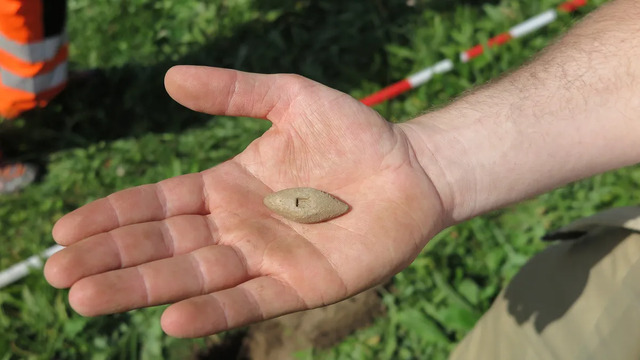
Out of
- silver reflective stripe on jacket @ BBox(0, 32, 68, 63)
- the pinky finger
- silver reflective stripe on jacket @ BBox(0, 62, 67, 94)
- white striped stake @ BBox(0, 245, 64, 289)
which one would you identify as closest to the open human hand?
the pinky finger

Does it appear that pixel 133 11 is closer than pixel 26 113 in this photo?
No

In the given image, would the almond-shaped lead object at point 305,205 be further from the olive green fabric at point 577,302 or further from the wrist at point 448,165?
the olive green fabric at point 577,302

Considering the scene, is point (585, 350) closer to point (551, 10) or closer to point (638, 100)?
point (638, 100)

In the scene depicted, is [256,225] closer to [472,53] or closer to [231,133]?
[231,133]

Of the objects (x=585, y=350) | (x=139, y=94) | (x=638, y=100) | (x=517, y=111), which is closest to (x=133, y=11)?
(x=139, y=94)

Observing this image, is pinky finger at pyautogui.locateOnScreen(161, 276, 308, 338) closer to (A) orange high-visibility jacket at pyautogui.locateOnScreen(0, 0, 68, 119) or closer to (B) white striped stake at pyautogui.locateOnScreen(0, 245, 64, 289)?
(B) white striped stake at pyautogui.locateOnScreen(0, 245, 64, 289)

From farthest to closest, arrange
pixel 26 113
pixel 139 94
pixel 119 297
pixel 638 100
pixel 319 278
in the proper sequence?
pixel 139 94
pixel 26 113
pixel 638 100
pixel 319 278
pixel 119 297

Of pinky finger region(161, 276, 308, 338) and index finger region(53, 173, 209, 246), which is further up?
index finger region(53, 173, 209, 246)
